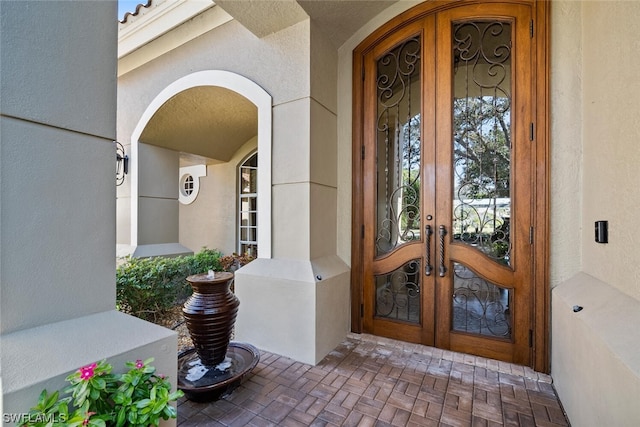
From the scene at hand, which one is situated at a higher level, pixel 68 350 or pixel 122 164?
pixel 122 164

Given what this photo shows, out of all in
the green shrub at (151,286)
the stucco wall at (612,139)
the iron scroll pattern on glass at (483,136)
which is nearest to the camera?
the stucco wall at (612,139)

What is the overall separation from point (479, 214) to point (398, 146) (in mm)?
1051

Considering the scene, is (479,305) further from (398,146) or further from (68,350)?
(68,350)

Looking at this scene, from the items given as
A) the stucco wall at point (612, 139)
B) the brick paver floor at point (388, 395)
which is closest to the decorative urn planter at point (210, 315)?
the brick paver floor at point (388, 395)

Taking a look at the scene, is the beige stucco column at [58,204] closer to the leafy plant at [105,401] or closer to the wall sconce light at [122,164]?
the leafy plant at [105,401]

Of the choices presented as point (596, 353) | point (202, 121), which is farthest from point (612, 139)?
point (202, 121)

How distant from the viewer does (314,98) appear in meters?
2.90

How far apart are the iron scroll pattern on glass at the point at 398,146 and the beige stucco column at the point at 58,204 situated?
2309 millimetres

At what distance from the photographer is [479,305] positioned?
8.79 ft

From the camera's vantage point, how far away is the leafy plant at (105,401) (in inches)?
36.0

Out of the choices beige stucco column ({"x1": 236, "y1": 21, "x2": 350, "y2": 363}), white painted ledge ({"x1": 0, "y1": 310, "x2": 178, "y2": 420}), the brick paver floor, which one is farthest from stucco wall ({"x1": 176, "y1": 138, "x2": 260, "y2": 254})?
white painted ledge ({"x1": 0, "y1": 310, "x2": 178, "y2": 420})

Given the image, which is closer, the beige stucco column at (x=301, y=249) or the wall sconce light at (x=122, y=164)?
the beige stucco column at (x=301, y=249)

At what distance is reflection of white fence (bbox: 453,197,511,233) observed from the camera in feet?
8.48

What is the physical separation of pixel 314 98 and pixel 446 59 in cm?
135
